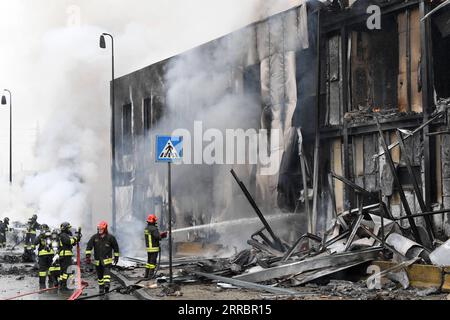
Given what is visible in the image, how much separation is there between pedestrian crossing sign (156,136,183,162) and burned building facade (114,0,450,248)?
3983 millimetres

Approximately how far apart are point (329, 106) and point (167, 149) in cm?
696

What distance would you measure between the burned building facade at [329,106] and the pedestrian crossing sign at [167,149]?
3983mm

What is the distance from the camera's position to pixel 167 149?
11742mm

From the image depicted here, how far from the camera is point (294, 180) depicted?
18.1m

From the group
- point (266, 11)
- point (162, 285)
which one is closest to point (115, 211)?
point (266, 11)

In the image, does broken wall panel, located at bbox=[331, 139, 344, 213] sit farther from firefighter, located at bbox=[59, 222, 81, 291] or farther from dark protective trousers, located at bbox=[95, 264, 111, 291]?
dark protective trousers, located at bbox=[95, 264, 111, 291]

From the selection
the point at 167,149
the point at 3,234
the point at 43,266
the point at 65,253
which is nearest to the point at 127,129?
the point at 3,234

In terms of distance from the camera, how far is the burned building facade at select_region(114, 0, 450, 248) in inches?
571

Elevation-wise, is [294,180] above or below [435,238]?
above

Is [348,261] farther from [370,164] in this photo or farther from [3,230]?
[3,230]

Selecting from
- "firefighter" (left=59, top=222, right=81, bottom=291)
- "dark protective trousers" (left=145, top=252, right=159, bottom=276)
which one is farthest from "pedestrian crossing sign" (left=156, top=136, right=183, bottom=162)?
"firefighter" (left=59, top=222, right=81, bottom=291)

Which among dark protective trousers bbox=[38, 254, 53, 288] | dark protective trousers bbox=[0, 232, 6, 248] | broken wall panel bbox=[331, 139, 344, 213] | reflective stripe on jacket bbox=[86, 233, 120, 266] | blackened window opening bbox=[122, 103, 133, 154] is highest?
blackened window opening bbox=[122, 103, 133, 154]
